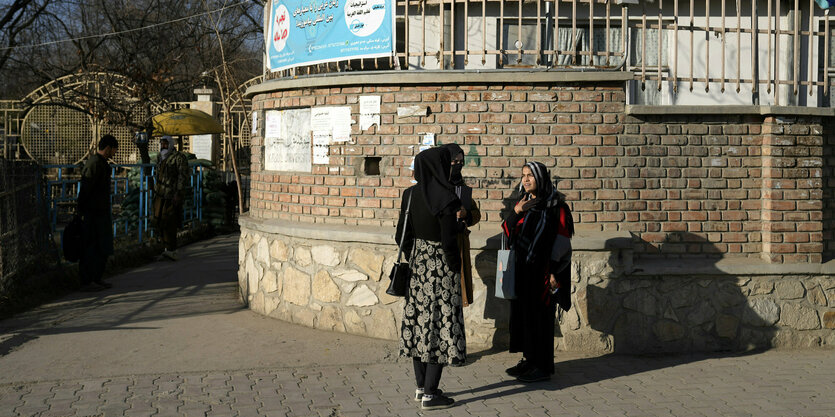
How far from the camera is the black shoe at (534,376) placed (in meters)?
6.21

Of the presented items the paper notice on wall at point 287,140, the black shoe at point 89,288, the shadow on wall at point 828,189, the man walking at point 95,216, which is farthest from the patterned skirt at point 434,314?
the black shoe at point 89,288

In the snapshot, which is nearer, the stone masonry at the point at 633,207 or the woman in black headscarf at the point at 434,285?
the woman in black headscarf at the point at 434,285

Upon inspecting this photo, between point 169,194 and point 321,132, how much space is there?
503 centimetres

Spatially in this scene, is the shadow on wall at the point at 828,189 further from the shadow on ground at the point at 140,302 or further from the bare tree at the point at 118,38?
the bare tree at the point at 118,38

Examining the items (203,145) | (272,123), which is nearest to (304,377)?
(272,123)

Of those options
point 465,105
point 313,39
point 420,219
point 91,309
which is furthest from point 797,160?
point 91,309

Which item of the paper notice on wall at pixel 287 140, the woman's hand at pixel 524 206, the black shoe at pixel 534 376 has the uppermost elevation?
the paper notice on wall at pixel 287 140

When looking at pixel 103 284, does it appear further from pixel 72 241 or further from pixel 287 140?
pixel 287 140

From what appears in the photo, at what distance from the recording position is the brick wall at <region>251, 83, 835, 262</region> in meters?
7.30

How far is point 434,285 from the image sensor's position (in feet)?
18.7

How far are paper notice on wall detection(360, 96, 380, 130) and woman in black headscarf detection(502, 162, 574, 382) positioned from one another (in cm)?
182

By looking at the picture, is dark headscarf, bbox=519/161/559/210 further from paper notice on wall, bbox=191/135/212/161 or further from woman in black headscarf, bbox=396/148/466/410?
paper notice on wall, bbox=191/135/212/161

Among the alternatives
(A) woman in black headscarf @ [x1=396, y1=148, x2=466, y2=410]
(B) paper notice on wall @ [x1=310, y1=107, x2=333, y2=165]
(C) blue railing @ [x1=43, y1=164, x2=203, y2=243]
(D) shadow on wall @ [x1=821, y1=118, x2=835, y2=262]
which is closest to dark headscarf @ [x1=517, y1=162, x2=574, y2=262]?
(A) woman in black headscarf @ [x1=396, y1=148, x2=466, y2=410]

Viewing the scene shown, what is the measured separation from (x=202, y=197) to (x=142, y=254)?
4078 mm
